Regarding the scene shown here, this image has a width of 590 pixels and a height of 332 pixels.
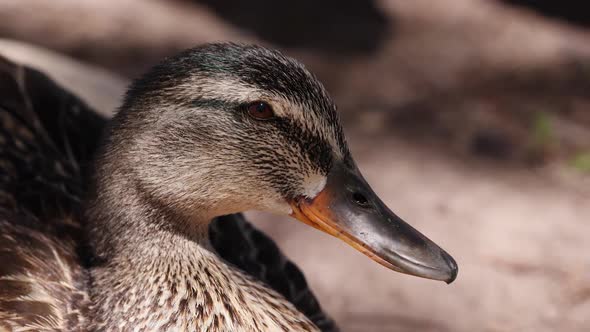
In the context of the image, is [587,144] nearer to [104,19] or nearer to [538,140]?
[538,140]

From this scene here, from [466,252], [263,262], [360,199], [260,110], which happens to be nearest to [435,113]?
[466,252]

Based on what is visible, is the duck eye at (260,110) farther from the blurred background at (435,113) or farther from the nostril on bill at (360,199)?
the blurred background at (435,113)

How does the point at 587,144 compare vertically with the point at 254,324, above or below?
above

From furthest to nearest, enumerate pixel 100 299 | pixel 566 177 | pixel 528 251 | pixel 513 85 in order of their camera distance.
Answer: pixel 513 85
pixel 566 177
pixel 528 251
pixel 100 299

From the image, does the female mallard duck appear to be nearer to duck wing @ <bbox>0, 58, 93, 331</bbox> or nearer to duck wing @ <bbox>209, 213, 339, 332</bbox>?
duck wing @ <bbox>0, 58, 93, 331</bbox>

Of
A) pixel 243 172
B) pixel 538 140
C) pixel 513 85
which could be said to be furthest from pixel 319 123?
pixel 513 85

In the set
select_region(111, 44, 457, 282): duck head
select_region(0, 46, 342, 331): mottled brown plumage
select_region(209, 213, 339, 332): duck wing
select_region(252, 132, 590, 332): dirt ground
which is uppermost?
select_region(252, 132, 590, 332): dirt ground

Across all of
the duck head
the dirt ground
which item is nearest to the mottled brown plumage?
the duck head
